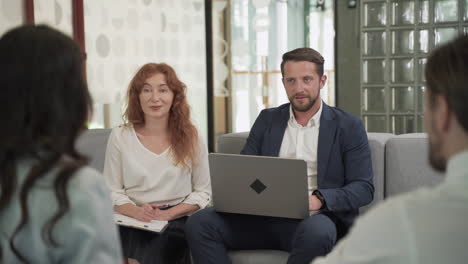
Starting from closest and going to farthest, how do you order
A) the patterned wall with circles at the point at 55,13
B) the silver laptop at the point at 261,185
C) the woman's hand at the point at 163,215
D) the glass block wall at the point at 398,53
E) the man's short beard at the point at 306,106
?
the silver laptop at the point at 261,185 → the woman's hand at the point at 163,215 → the man's short beard at the point at 306,106 → the patterned wall with circles at the point at 55,13 → the glass block wall at the point at 398,53

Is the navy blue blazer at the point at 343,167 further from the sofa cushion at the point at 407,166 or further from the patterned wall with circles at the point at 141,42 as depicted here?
the patterned wall with circles at the point at 141,42

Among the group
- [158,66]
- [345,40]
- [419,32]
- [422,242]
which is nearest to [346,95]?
[345,40]

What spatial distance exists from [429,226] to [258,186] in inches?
55.1

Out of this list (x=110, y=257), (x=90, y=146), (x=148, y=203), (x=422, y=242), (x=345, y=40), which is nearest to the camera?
(x=422, y=242)

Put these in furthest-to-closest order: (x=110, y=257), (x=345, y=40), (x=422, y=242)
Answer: (x=345, y=40)
(x=110, y=257)
(x=422, y=242)

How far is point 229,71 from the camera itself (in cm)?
507

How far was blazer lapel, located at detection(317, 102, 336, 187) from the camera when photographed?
8.55 ft

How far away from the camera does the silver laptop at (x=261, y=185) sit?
2.24 metres

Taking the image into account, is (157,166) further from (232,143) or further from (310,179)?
(310,179)

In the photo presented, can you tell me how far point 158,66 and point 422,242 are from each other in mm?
2050

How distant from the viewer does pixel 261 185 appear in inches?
91.1

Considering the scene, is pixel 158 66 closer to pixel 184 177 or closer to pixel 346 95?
pixel 184 177

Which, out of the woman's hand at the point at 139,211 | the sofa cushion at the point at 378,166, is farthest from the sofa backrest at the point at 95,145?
the sofa cushion at the point at 378,166

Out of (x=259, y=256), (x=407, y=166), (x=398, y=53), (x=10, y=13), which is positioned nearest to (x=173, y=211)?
(x=259, y=256)
